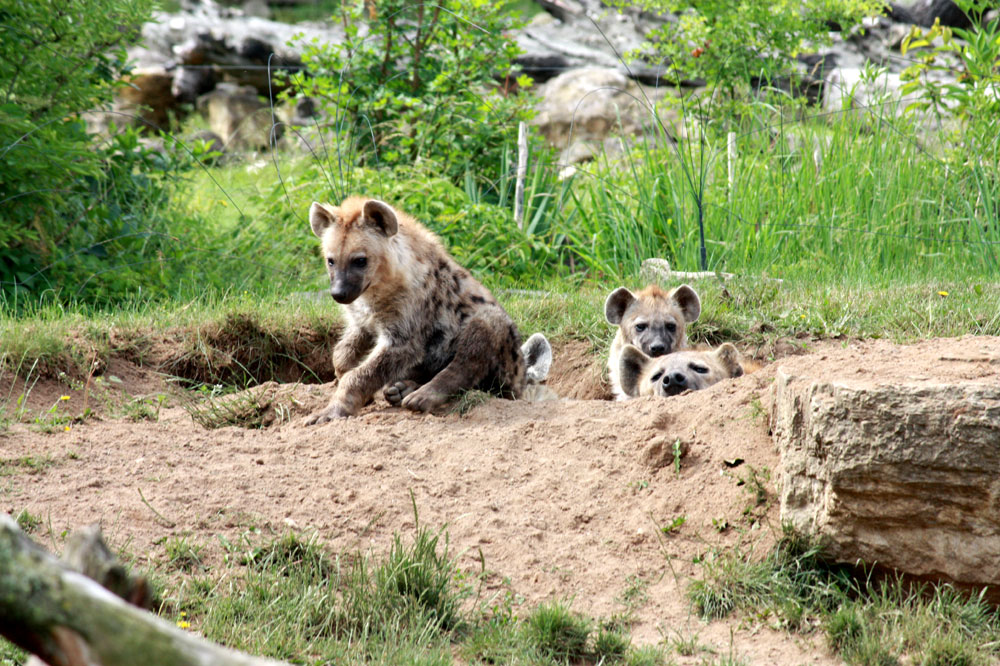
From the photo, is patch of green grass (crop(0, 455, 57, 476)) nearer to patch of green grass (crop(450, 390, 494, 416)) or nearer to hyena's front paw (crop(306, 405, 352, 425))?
hyena's front paw (crop(306, 405, 352, 425))

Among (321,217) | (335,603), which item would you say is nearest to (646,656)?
(335,603)

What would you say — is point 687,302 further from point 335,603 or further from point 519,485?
point 335,603

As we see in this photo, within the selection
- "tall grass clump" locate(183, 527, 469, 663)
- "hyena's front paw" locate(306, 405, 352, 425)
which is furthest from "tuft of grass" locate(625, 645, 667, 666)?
"hyena's front paw" locate(306, 405, 352, 425)

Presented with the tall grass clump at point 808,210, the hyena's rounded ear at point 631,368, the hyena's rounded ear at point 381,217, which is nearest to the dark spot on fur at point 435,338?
the hyena's rounded ear at point 381,217

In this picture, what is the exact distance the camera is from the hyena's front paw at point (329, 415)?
4.82 metres

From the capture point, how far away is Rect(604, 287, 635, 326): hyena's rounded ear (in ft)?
21.0

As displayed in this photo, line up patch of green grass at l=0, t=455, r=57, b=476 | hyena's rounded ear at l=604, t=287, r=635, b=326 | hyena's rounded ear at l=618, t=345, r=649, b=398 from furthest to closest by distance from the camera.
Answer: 1. hyena's rounded ear at l=604, t=287, r=635, b=326
2. hyena's rounded ear at l=618, t=345, r=649, b=398
3. patch of green grass at l=0, t=455, r=57, b=476

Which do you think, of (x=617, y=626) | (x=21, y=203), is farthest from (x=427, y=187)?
(x=617, y=626)

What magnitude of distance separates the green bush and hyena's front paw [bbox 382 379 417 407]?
2.90 m

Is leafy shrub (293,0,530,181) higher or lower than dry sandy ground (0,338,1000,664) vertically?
higher

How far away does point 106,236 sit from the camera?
296 inches

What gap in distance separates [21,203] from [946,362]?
604 cm

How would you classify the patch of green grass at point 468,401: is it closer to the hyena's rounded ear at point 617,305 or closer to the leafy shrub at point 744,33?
the hyena's rounded ear at point 617,305

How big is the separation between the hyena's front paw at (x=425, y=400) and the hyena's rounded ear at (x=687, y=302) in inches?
80.8
